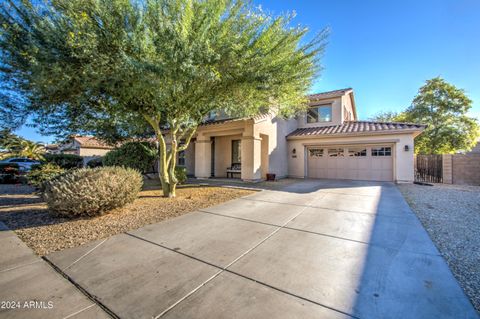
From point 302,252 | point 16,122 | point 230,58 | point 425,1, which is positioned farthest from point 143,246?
point 425,1

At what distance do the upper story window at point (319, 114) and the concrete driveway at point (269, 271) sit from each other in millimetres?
11501

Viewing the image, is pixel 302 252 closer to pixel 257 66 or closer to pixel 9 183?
pixel 257 66

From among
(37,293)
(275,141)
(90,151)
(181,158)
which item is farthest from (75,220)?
(90,151)

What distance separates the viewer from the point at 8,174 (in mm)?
12016

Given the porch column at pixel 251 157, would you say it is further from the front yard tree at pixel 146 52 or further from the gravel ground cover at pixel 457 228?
the gravel ground cover at pixel 457 228

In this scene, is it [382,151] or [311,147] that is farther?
[311,147]

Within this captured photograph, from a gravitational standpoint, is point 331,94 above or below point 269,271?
above

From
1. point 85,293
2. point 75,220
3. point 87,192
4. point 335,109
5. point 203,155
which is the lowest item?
point 85,293

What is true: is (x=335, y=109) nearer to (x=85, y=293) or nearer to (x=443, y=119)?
(x=443, y=119)

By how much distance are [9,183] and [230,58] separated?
48.3ft

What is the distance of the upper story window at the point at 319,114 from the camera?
15438 millimetres

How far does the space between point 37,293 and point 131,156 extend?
38.2 feet

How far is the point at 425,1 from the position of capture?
8.38m

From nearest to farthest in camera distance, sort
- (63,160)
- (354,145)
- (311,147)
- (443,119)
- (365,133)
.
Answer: (365,133)
(354,145)
(63,160)
(311,147)
(443,119)
